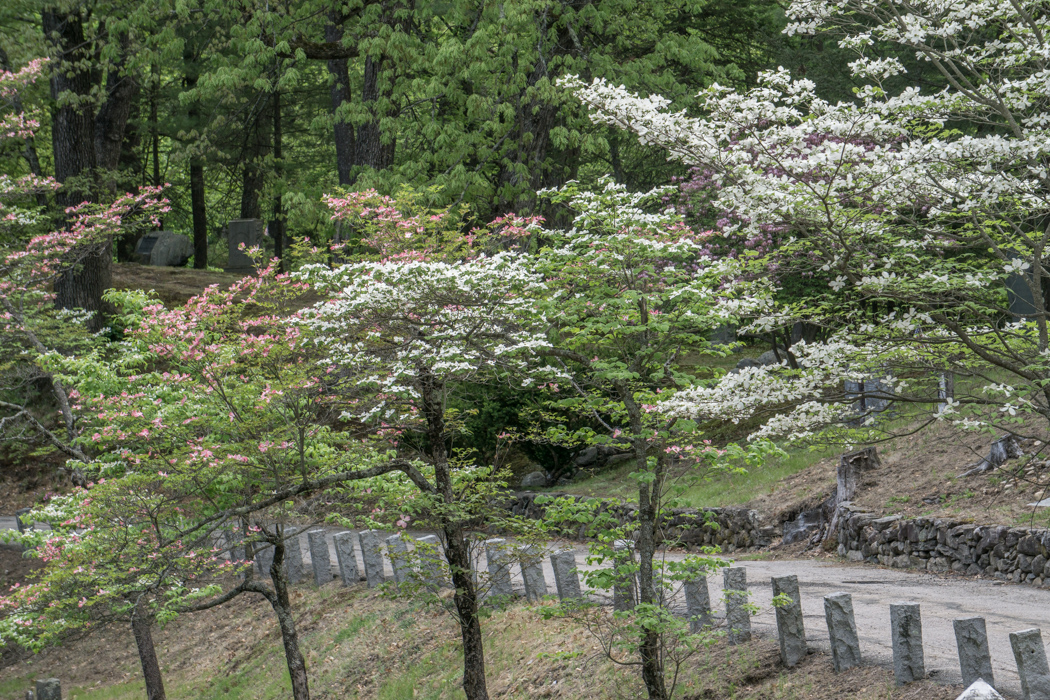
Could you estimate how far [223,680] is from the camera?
12.9 metres

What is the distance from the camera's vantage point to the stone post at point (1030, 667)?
538 centimetres

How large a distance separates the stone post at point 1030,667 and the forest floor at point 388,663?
641 millimetres

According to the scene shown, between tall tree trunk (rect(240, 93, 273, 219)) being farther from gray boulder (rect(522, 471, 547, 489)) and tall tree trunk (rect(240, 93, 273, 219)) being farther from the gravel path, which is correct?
the gravel path

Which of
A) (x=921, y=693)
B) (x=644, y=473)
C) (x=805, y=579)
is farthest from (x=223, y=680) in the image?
(x=921, y=693)

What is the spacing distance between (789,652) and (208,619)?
11.5 metres

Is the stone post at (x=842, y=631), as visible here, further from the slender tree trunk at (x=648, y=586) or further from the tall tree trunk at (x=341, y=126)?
the tall tree trunk at (x=341, y=126)

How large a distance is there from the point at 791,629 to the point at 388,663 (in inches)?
228

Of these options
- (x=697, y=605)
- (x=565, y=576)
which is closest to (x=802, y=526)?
(x=565, y=576)

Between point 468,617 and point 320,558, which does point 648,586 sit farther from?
point 320,558

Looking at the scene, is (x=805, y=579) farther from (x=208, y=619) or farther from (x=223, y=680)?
(x=208, y=619)

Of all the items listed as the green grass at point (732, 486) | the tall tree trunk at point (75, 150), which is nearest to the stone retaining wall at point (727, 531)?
the green grass at point (732, 486)

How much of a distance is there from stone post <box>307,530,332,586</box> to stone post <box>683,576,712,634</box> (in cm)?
759

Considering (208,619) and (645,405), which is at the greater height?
(645,405)

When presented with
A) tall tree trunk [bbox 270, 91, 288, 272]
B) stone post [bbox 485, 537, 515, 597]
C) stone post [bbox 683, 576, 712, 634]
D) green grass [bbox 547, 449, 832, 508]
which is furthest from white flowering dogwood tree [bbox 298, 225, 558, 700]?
tall tree trunk [bbox 270, 91, 288, 272]
